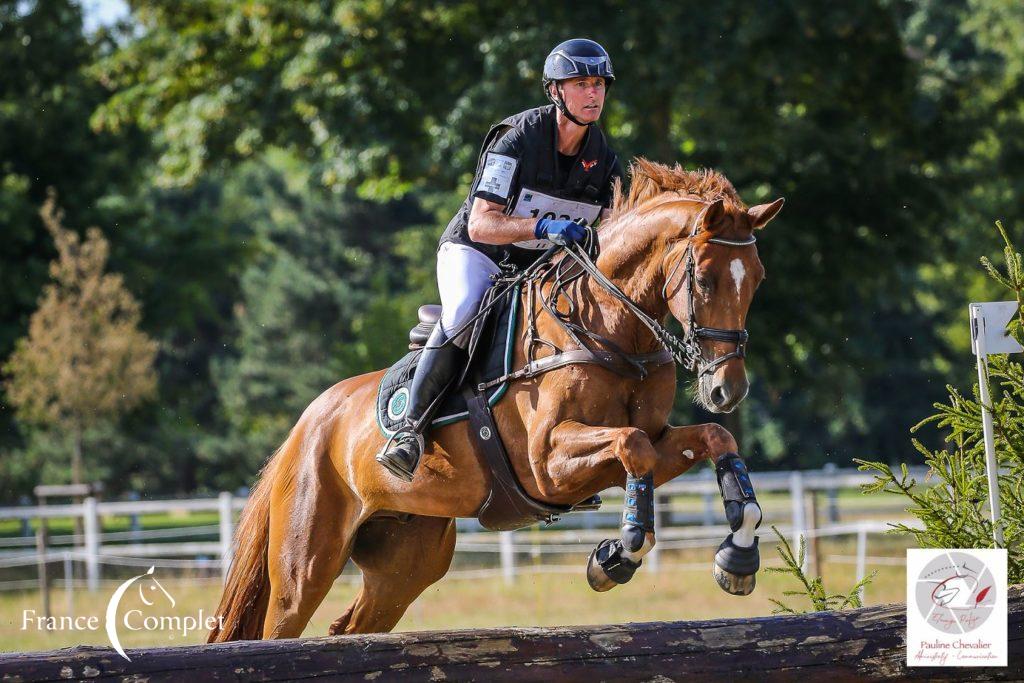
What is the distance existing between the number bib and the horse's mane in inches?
8.1

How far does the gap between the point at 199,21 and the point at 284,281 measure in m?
21.2

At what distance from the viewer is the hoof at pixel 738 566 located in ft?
14.0

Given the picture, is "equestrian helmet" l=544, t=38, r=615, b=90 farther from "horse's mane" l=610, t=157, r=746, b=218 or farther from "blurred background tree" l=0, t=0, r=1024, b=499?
"blurred background tree" l=0, t=0, r=1024, b=499

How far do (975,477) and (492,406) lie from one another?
2.03 meters

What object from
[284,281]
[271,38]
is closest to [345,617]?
[271,38]

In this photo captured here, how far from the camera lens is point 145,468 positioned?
33.7 metres

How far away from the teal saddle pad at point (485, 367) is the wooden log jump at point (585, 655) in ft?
5.47

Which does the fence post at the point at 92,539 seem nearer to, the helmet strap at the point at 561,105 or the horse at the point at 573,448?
the horse at the point at 573,448

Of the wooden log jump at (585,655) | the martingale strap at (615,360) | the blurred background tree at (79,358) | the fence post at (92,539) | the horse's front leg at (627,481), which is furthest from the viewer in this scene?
the blurred background tree at (79,358)

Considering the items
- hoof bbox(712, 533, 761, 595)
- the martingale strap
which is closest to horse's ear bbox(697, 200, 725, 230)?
the martingale strap

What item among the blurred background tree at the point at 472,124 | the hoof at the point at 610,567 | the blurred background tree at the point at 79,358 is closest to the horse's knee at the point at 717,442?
the hoof at the point at 610,567

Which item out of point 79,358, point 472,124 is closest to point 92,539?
point 79,358

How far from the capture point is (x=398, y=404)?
561cm

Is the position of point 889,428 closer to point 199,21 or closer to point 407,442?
point 199,21
